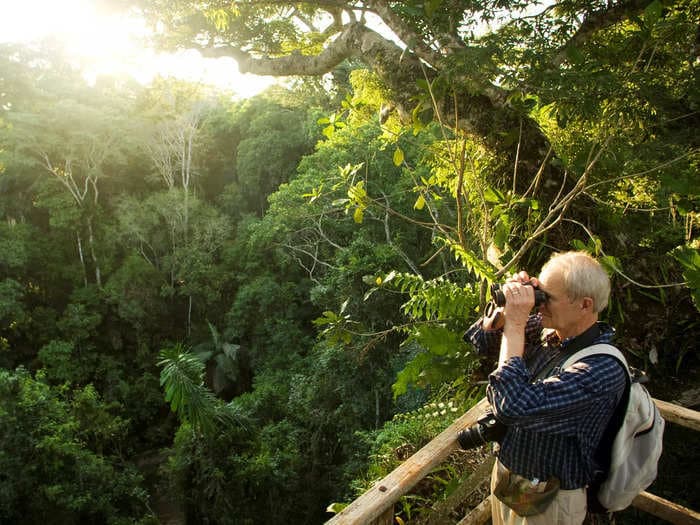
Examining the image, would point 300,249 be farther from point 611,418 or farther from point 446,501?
point 611,418

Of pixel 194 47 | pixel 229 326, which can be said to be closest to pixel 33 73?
pixel 229 326

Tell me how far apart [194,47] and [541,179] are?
2719mm

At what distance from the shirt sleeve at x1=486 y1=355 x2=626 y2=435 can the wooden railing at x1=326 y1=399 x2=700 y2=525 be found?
373 millimetres

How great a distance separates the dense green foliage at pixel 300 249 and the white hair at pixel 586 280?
79cm

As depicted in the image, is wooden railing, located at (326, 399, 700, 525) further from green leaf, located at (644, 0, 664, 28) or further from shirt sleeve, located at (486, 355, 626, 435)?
green leaf, located at (644, 0, 664, 28)

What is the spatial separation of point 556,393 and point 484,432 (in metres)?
0.31

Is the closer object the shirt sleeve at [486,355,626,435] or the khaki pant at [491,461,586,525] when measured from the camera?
the shirt sleeve at [486,355,626,435]

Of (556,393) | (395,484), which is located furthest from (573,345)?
(395,484)

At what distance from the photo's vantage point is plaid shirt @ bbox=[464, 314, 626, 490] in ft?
3.43

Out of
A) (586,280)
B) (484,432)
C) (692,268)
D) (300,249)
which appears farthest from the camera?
(300,249)

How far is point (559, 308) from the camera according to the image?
1.19 m

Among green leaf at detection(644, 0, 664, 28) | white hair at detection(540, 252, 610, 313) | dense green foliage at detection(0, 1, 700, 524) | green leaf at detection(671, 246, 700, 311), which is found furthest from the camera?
dense green foliage at detection(0, 1, 700, 524)

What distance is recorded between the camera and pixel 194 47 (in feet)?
11.2

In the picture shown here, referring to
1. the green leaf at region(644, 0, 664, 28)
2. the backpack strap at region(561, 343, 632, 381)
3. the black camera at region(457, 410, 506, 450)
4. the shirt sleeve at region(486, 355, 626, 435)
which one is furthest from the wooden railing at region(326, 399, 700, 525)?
the green leaf at region(644, 0, 664, 28)
